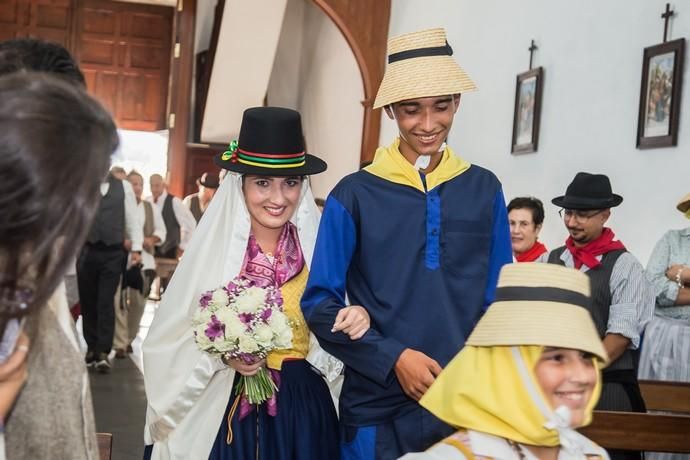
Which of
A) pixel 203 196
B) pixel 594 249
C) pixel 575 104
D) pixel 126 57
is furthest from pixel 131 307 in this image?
pixel 126 57

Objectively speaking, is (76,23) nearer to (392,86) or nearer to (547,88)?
(547,88)

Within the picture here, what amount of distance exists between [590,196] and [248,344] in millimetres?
2425

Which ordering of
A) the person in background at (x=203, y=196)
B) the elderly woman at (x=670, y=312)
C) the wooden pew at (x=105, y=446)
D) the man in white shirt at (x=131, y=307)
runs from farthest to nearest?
1. the person in background at (x=203, y=196)
2. the man in white shirt at (x=131, y=307)
3. the elderly woman at (x=670, y=312)
4. the wooden pew at (x=105, y=446)

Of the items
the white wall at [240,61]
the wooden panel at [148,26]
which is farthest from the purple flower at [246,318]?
the wooden panel at [148,26]

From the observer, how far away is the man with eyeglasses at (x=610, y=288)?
4602mm

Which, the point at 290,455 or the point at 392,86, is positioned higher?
the point at 392,86

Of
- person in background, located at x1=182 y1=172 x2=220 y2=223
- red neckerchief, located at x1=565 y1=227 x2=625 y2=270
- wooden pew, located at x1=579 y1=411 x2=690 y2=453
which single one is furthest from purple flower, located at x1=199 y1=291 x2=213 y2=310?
person in background, located at x1=182 y1=172 x2=220 y2=223

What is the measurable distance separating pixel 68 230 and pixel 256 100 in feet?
46.0

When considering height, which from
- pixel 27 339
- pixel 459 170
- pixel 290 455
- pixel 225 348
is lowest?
pixel 290 455

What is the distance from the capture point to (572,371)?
212cm

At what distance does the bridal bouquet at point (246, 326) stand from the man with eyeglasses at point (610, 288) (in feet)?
6.00

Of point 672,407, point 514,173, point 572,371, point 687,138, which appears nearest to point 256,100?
point 514,173

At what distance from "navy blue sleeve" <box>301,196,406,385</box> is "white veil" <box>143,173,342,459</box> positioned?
666 mm

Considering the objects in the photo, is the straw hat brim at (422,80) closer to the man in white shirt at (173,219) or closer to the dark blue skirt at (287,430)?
the dark blue skirt at (287,430)
